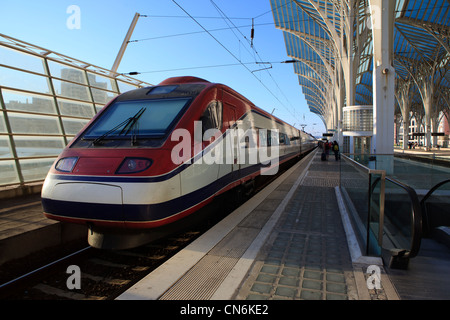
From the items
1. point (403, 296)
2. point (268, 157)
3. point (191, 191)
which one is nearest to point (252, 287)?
point (403, 296)

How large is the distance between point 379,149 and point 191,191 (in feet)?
30.9

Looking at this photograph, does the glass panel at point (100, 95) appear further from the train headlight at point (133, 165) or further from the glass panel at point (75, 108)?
the train headlight at point (133, 165)

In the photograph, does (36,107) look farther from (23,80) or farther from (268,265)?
(268,265)

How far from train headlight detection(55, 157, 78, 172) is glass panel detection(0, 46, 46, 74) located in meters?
5.05

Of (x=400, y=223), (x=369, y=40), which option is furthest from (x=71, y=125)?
(x=369, y=40)

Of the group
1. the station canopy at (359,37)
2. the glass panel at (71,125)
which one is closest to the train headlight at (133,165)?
the glass panel at (71,125)

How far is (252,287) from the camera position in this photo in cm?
254

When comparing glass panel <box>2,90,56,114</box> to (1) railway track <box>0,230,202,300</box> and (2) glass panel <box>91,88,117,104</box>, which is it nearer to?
(2) glass panel <box>91,88,117,104</box>

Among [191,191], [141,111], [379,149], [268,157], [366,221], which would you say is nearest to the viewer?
[366,221]

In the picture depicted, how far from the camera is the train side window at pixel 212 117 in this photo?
425 cm

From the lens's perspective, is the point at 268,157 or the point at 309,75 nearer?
the point at 268,157

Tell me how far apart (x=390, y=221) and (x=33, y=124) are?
8.29 meters

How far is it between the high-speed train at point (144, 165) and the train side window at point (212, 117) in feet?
0.05
